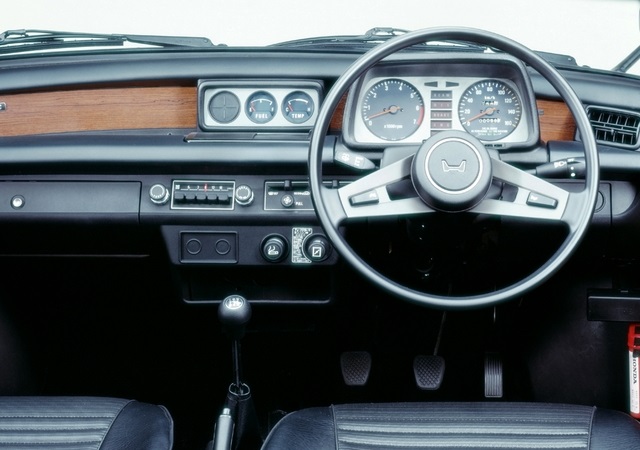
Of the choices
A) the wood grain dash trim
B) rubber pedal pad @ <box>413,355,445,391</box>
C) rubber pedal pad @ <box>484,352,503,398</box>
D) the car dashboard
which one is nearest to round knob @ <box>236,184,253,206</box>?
the car dashboard

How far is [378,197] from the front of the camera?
1165 mm

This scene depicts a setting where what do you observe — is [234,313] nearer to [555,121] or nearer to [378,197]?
[378,197]

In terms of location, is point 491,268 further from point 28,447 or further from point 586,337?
point 28,447

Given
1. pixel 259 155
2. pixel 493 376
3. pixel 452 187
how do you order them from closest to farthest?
pixel 452 187
pixel 259 155
pixel 493 376

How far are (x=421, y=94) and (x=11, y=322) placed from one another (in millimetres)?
1292

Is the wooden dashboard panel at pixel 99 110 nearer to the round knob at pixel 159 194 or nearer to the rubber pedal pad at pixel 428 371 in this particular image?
the round knob at pixel 159 194

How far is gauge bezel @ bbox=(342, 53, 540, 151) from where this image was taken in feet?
4.39

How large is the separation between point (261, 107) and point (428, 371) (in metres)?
0.93

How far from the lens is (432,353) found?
1.93 meters

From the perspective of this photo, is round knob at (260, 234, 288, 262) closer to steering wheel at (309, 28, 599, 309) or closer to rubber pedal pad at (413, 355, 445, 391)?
steering wheel at (309, 28, 599, 309)

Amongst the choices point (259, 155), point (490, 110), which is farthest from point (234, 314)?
point (490, 110)

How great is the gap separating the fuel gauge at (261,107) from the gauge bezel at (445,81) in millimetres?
185

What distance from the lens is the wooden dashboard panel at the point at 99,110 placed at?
148cm

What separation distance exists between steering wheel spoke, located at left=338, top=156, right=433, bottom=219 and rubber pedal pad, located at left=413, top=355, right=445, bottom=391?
89cm
